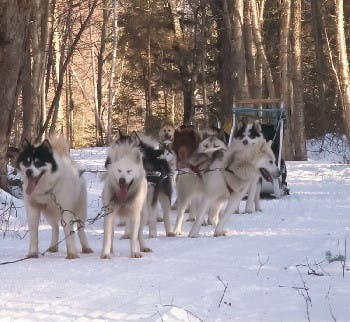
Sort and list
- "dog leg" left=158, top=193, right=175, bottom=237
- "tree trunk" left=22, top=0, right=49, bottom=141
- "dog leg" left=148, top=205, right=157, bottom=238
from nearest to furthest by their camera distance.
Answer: "dog leg" left=148, top=205, right=157, bottom=238 → "dog leg" left=158, top=193, right=175, bottom=237 → "tree trunk" left=22, top=0, right=49, bottom=141

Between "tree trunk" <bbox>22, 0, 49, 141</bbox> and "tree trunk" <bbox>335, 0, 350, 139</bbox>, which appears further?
"tree trunk" <bbox>335, 0, 350, 139</bbox>

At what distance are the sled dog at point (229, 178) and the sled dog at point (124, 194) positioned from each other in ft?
4.96

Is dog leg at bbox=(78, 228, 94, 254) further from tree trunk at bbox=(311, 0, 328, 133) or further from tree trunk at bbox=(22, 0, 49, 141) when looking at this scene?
tree trunk at bbox=(311, 0, 328, 133)

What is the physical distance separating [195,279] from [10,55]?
5231 mm

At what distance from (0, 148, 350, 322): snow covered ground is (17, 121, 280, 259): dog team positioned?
27cm

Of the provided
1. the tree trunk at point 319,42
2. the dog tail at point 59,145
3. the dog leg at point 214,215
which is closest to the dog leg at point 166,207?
the dog leg at point 214,215

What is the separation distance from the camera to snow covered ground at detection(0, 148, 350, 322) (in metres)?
3.79

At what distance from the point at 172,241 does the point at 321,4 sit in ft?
68.1

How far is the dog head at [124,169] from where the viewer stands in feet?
19.3

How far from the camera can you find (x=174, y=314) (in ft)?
11.8

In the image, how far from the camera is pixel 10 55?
8.80 metres

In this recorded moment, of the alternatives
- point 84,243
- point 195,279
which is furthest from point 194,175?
point 195,279

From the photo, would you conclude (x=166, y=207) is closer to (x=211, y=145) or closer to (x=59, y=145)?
(x=211, y=145)

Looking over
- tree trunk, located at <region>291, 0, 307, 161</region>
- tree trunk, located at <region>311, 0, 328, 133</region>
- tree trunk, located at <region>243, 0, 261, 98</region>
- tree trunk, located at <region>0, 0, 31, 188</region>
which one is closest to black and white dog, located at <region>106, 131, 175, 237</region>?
tree trunk, located at <region>0, 0, 31, 188</region>
